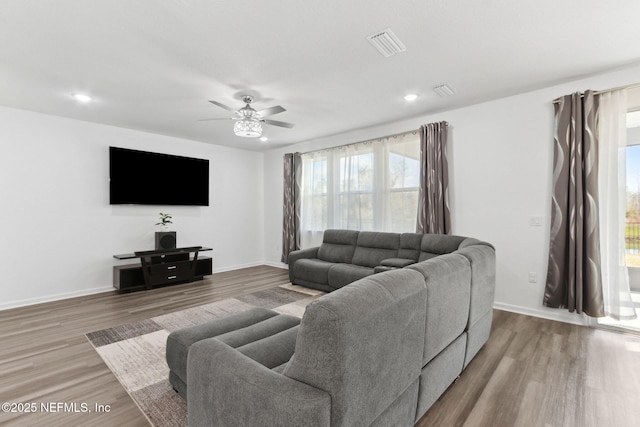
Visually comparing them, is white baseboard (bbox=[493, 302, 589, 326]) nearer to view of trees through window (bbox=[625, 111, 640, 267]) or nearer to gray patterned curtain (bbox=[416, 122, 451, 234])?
view of trees through window (bbox=[625, 111, 640, 267])

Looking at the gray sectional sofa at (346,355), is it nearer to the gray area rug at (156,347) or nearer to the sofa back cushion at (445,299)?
the sofa back cushion at (445,299)

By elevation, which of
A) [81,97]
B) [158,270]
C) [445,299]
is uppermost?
[81,97]

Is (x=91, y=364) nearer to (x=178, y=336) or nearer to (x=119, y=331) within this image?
(x=119, y=331)

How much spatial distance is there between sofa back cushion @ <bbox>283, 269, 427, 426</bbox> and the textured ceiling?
76.2 inches

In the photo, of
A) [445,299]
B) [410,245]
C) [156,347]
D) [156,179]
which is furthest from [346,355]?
[156,179]

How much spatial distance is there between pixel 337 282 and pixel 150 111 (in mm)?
3579

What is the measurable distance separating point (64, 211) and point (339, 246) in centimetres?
423

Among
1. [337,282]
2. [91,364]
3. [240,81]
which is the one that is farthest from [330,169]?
[91,364]

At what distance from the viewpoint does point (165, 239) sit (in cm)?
499

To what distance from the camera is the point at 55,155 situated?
4.20 metres

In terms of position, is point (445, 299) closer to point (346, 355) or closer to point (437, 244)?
point (346, 355)

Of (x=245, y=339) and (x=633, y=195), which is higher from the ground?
(x=633, y=195)

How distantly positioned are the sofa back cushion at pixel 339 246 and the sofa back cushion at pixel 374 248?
11 centimetres

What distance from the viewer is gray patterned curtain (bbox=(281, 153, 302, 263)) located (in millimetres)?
6059
